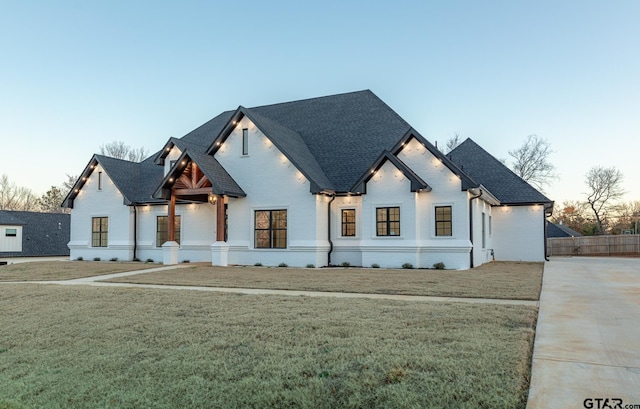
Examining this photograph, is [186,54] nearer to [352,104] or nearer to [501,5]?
[352,104]

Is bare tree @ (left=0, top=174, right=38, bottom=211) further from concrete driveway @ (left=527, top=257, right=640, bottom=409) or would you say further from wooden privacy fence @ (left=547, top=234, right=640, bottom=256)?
concrete driveway @ (left=527, top=257, right=640, bottom=409)

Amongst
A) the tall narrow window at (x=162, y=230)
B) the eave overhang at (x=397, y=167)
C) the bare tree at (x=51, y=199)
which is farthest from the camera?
the bare tree at (x=51, y=199)

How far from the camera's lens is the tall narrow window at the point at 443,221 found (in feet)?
60.4

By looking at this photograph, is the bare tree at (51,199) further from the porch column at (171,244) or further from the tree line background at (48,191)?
the porch column at (171,244)

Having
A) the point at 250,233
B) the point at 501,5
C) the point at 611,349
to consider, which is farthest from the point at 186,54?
the point at 611,349

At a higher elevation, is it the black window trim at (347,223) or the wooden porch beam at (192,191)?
the wooden porch beam at (192,191)

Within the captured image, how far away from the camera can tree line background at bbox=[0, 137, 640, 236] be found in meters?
47.0

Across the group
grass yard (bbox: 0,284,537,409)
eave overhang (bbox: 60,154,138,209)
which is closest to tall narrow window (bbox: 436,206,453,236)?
grass yard (bbox: 0,284,537,409)

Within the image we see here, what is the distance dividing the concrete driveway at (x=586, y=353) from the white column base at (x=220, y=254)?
14.0m

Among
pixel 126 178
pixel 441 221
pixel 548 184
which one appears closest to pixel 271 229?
pixel 441 221

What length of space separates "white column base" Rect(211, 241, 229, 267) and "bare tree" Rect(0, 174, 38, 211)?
55800mm

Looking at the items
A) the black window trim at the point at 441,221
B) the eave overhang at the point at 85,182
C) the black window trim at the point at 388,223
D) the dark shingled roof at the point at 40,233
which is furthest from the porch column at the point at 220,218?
the dark shingled roof at the point at 40,233

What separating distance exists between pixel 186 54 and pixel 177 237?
10.5 m

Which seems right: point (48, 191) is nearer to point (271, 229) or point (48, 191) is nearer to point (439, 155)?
point (271, 229)
